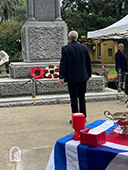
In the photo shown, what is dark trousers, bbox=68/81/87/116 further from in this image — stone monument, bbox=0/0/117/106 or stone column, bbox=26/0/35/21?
stone column, bbox=26/0/35/21

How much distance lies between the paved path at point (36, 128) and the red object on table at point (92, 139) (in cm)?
137

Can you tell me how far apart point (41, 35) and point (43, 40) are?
164 millimetres

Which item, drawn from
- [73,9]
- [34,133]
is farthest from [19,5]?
[34,133]

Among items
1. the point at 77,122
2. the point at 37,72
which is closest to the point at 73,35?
the point at 77,122

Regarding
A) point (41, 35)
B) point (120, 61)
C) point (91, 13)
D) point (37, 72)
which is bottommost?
point (37, 72)

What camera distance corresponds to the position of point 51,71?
786 cm

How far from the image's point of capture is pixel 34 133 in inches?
187

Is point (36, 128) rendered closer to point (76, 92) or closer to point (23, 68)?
point (76, 92)

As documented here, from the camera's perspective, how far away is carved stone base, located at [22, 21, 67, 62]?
8.07m

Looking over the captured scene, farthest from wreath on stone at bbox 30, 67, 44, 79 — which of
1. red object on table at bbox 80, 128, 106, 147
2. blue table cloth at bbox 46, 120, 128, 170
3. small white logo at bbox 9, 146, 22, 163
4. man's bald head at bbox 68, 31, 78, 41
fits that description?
red object on table at bbox 80, 128, 106, 147

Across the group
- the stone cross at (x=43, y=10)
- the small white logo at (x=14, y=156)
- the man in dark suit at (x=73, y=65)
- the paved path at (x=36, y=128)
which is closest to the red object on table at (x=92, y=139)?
the paved path at (x=36, y=128)

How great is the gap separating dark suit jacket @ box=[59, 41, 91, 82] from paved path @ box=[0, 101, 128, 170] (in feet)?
3.25

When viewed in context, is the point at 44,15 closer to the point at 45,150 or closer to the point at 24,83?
the point at 24,83

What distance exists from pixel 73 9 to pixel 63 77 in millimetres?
24695
